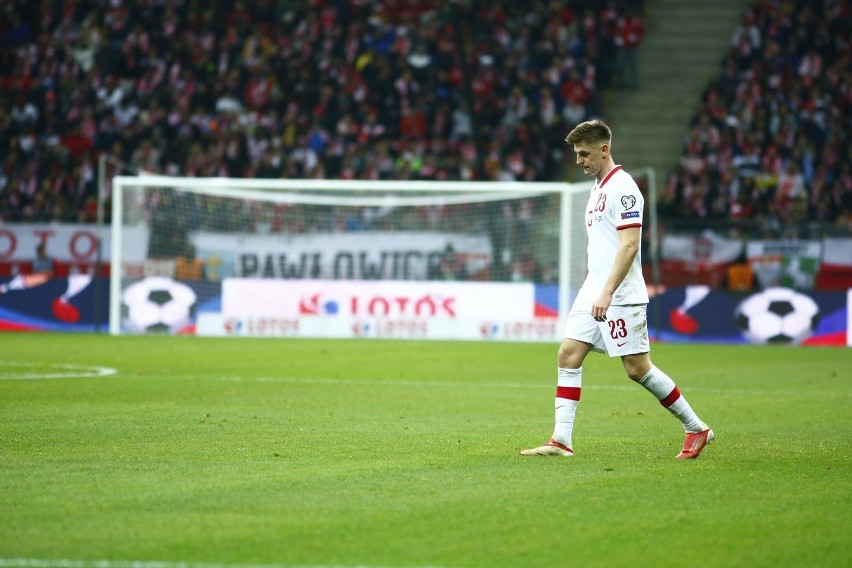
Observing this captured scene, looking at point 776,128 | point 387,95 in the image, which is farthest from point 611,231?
point 387,95

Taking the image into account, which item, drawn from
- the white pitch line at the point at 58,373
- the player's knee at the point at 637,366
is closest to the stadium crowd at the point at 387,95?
the white pitch line at the point at 58,373

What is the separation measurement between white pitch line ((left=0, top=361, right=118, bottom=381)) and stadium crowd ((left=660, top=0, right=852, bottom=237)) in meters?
13.8

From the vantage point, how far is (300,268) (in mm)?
24766

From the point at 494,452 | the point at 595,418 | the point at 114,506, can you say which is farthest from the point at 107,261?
the point at 114,506

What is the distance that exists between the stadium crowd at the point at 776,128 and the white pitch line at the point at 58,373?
1376cm

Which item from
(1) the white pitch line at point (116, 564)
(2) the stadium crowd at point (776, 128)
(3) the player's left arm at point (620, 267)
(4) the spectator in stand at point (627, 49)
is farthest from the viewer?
(4) the spectator in stand at point (627, 49)

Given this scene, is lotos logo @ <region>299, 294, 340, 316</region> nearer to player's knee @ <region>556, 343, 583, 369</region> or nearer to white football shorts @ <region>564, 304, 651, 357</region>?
player's knee @ <region>556, 343, 583, 369</region>

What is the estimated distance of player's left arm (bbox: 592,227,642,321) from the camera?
8.23 meters

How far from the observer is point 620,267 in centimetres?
832

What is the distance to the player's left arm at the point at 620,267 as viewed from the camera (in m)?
8.23

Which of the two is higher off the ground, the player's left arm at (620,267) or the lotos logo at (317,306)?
the player's left arm at (620,267)

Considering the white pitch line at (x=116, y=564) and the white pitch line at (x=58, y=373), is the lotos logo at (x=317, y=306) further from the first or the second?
the white pitch line at (x=116, y=564)

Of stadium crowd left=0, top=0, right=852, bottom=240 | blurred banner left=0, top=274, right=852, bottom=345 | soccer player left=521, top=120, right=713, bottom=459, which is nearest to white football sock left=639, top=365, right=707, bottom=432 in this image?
soccer player left=521, top=120, right=713, bottom=459

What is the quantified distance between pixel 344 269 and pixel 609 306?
54.5 feet
